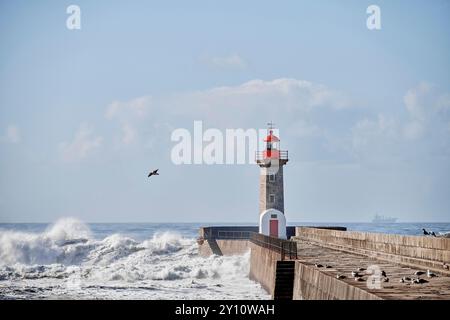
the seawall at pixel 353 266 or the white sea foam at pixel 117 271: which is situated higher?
the seawall at pixel 353 266

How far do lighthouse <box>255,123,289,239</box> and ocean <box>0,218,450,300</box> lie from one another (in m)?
1.89

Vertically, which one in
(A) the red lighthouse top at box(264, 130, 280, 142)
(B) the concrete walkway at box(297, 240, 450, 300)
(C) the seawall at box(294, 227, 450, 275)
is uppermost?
(A) the red lighthouse top at box(264, 130, 280, 142)

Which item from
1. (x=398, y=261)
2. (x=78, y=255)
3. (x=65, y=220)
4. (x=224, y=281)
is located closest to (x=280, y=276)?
(x=398, y=261)

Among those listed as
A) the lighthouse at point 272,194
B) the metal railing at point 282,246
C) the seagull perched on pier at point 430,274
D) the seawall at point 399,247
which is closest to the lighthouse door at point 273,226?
the lighthouse at point 272,194

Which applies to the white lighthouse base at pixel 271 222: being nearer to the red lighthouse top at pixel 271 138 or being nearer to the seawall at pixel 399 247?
the red lighthouse top at pixel 271 138

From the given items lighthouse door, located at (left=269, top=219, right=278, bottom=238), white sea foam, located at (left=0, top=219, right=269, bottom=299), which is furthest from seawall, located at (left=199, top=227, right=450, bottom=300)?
lighthouse door, located at (left=269, top=219, right=278, bottom=238)

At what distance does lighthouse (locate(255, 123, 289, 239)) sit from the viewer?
117ft

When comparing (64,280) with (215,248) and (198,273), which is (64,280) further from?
(215,248)

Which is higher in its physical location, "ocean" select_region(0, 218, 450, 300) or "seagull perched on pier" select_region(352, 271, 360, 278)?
"seagull perched on pier" select_region(352, 271, 360, 278)

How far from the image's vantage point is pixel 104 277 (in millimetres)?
33500

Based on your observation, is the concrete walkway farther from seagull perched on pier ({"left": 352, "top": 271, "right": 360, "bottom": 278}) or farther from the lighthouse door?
the lighthouse door

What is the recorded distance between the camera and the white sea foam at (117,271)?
2708 cm

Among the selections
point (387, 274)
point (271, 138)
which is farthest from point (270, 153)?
point (387, 274)

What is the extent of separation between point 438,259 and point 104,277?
755 inches
